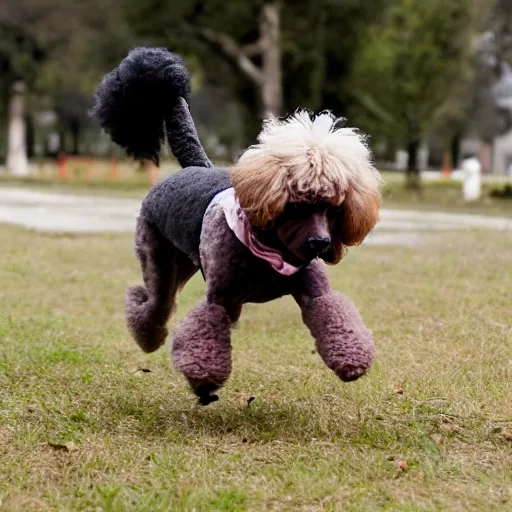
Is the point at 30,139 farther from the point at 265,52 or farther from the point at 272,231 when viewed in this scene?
the point at 272,231

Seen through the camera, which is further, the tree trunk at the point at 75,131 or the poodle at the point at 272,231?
the tree trunk at the point at 75,131

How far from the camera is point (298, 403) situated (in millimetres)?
4273

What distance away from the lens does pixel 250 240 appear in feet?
12.2

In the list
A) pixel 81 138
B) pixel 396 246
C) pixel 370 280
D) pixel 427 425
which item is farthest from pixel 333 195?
pixel 81 138

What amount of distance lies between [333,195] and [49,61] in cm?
3075

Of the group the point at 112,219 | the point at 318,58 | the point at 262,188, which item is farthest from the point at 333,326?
the point at 318,58

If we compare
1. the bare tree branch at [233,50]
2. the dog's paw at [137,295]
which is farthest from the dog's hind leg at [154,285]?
the bare tree branch at [233,50]

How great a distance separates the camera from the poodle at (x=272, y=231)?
3494 millimetres

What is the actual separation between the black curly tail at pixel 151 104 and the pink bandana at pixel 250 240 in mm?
968

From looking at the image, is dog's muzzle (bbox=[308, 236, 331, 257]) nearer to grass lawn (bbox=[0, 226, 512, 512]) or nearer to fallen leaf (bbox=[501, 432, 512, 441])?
grass lawn (bbox=[0, 226, 512, 512])

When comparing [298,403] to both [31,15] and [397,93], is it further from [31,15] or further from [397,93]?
[31,15]

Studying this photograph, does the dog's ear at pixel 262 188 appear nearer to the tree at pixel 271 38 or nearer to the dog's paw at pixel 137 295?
the dog's paw at pixel 137 295

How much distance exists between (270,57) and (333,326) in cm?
2410

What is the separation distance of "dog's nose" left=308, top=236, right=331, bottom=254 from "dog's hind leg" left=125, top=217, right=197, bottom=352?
1.27 m
